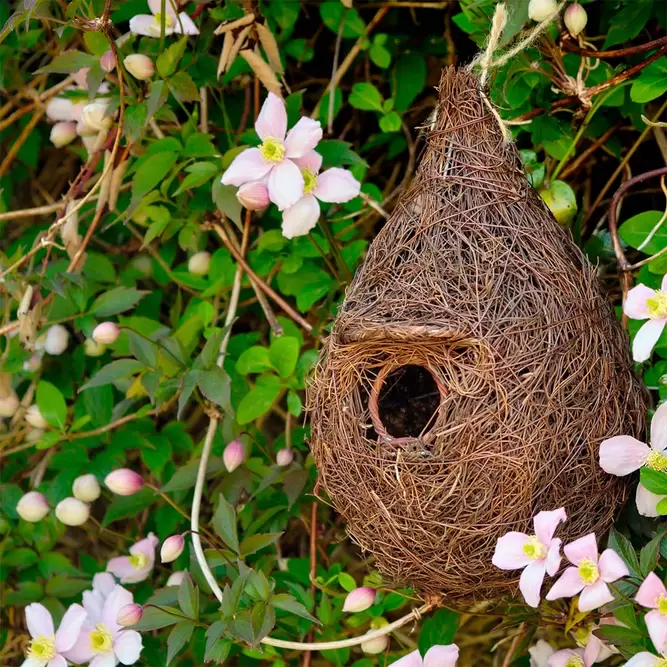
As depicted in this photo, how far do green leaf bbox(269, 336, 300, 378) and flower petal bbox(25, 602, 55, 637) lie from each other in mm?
500

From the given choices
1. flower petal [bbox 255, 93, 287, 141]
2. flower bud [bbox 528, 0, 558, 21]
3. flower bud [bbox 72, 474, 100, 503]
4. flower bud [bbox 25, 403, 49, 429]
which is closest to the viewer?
flower bud [bbox 528, 0, 558, 21]

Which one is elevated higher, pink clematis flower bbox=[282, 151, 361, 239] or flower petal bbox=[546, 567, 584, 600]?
pink clematis flower bbox=[282, 151, 361, 239]

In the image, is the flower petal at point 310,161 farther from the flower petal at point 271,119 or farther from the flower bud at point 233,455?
the flower bud at point 233,455

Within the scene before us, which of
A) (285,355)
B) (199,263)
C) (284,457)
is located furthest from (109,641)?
(199,263)

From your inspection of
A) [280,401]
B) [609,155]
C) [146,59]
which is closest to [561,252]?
[609,155]

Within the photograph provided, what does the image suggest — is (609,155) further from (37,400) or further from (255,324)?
(37,400)

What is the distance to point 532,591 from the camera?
1072 mm

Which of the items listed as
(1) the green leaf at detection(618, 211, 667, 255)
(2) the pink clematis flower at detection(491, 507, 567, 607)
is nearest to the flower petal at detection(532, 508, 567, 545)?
(2) the pink clematis flower at detection(491, 507, 567, 607)

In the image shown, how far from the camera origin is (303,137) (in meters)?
1.26

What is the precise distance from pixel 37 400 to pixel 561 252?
2.84ft

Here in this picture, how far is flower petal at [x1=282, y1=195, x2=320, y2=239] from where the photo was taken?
1302 mm

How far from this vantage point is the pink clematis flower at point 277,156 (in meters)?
1.26

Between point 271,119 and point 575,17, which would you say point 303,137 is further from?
point 575,17

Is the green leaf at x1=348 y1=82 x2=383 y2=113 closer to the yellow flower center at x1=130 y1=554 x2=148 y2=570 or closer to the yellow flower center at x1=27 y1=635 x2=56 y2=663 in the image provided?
the yellow flower center at x1=130 y1=554 x2=148 y2=570
